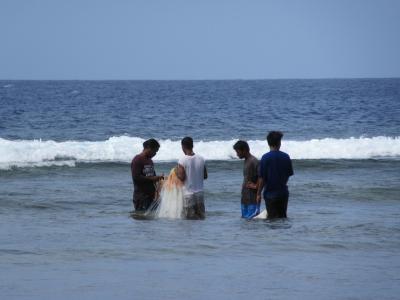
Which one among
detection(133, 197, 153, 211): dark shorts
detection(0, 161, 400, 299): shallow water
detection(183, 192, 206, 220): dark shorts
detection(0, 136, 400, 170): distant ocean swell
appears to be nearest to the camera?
detection(0, 161, 400, 299): shallow water

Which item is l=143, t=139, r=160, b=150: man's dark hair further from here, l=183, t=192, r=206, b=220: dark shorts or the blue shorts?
the blue shorts

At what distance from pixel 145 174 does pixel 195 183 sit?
2.37ft

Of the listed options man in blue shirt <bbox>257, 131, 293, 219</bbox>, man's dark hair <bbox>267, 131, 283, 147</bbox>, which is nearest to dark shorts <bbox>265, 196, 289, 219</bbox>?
man in blue shirt <bbox>257, 131, 293, 219</bbox>

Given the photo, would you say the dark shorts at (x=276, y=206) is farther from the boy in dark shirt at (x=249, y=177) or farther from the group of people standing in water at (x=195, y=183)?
the boy in dark shirt at (x=249, y=177)

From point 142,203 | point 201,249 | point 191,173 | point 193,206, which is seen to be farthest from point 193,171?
point 201,249

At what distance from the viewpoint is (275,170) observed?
10898 millimetres

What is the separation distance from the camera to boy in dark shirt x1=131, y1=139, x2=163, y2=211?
11.5m

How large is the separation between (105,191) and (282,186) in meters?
6.70

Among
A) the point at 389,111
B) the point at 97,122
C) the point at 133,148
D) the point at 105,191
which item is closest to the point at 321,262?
the point at 105,191

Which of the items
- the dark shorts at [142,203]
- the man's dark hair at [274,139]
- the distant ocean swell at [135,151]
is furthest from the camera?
the distant ocean swell at [135,151]

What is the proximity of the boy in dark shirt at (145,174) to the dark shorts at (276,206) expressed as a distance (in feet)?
5.06

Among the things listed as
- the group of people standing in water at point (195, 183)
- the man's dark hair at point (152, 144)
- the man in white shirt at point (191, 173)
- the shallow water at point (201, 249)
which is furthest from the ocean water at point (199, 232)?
the man's dark hair at point (152, 144)

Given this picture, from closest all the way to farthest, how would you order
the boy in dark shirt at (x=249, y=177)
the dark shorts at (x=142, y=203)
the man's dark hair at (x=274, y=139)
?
the man's dark hair at (x=274, y=139)
the boy in dark shirt at (x=249, y=177)
the dark shorts at (x=142, y=203)

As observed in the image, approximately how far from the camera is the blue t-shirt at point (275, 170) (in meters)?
10.9
